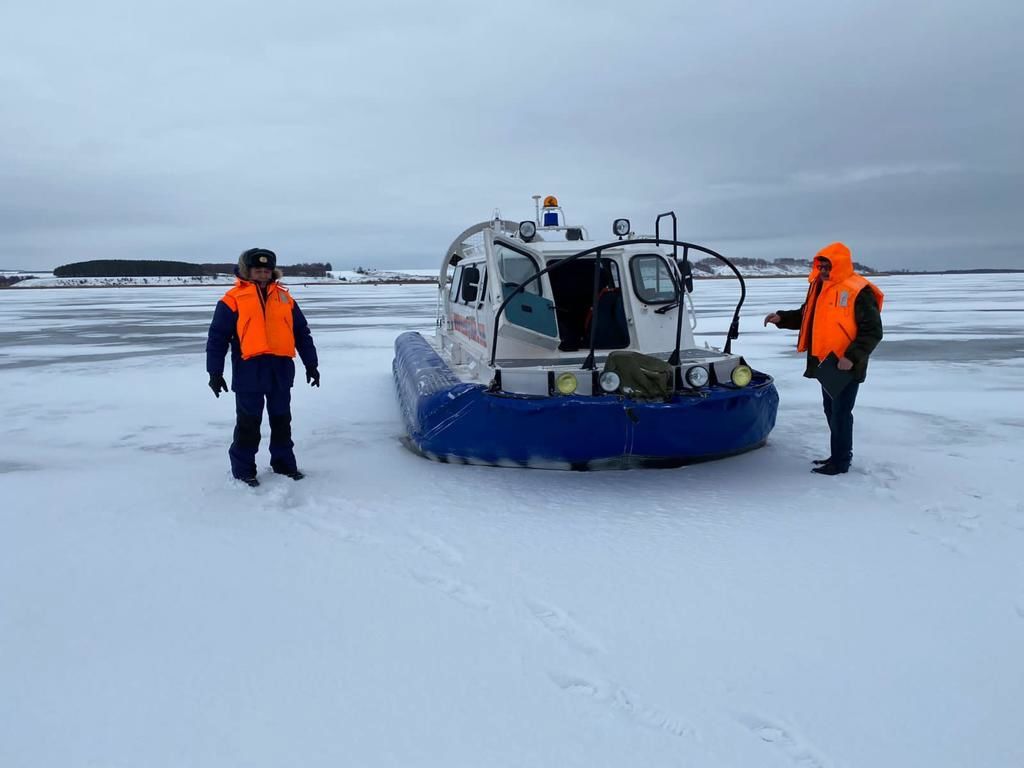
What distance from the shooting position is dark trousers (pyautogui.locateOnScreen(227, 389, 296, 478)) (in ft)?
12.4

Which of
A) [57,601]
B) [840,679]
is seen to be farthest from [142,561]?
[840,679]

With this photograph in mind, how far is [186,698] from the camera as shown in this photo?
1915 mm

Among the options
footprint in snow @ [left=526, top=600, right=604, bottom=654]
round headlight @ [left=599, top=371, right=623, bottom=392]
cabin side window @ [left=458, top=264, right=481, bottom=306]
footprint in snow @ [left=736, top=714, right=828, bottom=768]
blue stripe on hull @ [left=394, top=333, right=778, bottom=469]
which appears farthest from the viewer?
cabin side window @ [left=458, top=264, right=481, bottom=306]

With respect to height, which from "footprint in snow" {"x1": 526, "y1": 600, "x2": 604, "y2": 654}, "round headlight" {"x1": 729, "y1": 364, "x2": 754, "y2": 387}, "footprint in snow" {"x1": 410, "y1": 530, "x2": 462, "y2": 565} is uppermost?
"round headlight" {"x1": 729, "y1": 364, "x2": 754, "y2": 387}

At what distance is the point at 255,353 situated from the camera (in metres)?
3.67

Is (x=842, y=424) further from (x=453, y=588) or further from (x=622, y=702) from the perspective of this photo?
(x=622, y=702)

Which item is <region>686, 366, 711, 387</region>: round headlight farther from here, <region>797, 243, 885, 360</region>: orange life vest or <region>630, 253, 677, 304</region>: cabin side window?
<region>630, 253, 677, 304</region>: cabin side window

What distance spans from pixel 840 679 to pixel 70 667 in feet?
7.12

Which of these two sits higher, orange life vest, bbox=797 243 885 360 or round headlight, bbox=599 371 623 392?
orange life vest, bbox=797 243 885 360

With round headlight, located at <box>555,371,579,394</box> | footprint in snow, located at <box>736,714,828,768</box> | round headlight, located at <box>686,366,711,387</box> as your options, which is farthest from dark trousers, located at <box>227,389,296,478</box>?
footprint in snow, located at <box>736,714,828,768</box>

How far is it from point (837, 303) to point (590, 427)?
1446mm

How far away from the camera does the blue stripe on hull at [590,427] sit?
143 inches

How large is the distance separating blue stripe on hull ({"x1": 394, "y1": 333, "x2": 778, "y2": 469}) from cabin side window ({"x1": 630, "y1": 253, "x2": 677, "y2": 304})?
1.14 metres

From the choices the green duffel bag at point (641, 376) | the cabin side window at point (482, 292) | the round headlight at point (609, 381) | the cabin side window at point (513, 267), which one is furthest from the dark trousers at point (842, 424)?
the cabin side window at point (482, 292)
